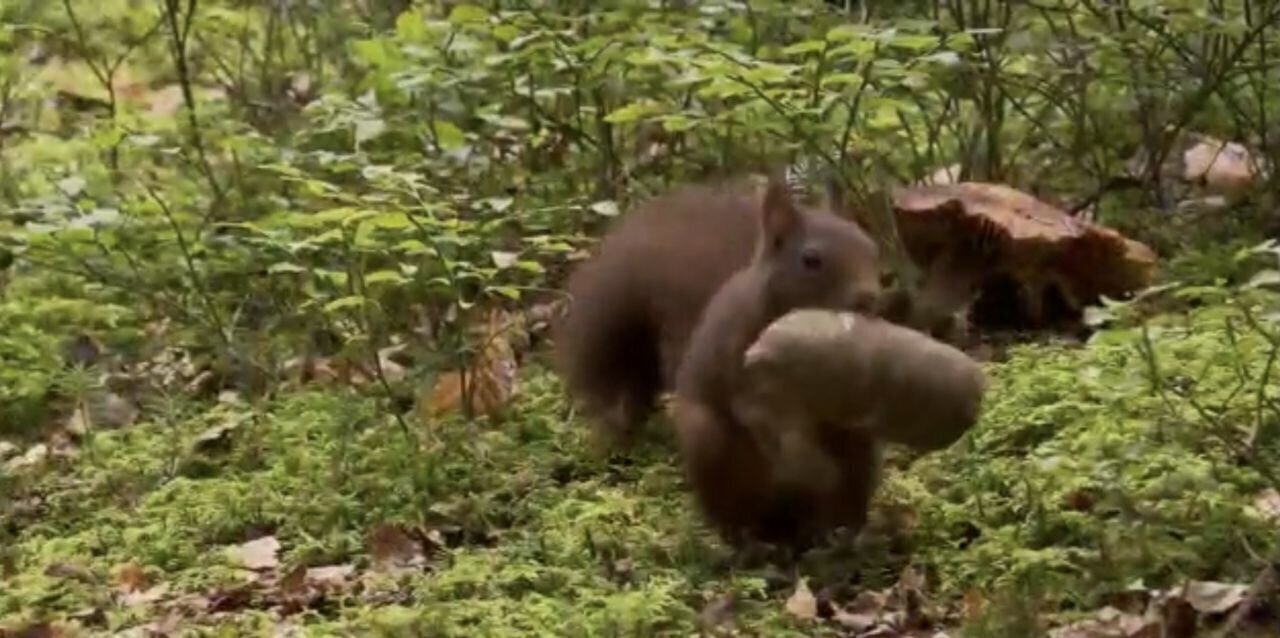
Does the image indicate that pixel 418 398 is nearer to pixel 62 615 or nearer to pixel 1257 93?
pixel 62 615

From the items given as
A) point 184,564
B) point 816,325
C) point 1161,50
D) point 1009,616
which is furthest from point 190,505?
point 1161,50

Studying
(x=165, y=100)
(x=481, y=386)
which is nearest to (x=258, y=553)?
(x=481, y=386)

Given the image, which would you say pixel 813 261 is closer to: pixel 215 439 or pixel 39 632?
pixel 39 632

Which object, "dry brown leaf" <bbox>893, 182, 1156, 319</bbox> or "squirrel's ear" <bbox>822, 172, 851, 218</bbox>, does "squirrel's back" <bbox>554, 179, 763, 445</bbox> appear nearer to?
"squirrel's ear" <bbox>822, 172, 851, 218</bbox>

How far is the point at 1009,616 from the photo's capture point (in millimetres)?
3625

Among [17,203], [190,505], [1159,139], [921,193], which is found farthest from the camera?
[17,203]

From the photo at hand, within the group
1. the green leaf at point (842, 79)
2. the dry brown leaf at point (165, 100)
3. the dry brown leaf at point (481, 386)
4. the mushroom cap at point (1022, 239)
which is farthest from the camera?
the dry brown leaf at point (165, 100)

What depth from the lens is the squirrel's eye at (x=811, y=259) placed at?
411 centimetres

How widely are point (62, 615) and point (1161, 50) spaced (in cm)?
327

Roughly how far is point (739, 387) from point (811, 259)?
0.28 meters

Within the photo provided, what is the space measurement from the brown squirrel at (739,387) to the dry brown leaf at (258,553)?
0.91m

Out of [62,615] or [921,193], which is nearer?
[62,615]

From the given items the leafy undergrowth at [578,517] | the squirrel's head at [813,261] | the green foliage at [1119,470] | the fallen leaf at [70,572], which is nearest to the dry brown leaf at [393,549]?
the leafy undergrowth at [578,517]

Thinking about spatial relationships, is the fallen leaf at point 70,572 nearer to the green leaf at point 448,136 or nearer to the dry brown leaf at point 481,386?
the dry brown leaf at point 481,386
